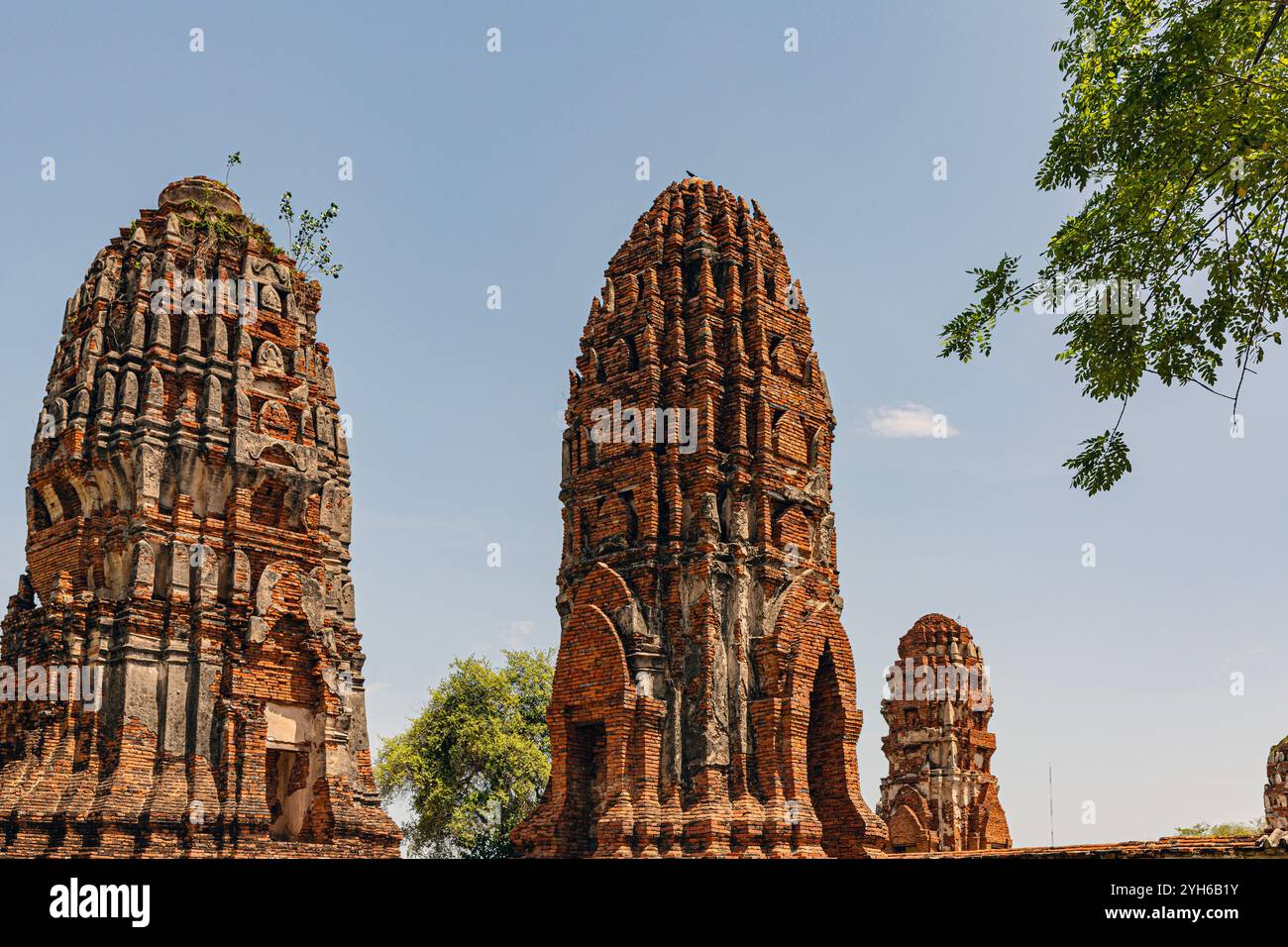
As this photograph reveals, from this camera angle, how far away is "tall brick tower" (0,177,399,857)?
18047 mm

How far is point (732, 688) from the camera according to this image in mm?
16547

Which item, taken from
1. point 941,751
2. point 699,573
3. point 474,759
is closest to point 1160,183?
point 699,573

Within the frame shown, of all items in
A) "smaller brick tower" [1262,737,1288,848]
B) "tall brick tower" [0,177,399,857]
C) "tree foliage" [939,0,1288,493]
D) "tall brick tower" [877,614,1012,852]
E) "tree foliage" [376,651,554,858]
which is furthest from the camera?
"tree foliage" [376,651,554,858]

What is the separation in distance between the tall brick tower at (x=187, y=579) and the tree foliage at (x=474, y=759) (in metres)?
15.7

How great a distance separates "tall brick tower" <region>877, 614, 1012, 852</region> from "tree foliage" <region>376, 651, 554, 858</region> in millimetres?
9594

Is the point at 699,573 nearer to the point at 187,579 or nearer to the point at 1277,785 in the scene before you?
the point at 187,579

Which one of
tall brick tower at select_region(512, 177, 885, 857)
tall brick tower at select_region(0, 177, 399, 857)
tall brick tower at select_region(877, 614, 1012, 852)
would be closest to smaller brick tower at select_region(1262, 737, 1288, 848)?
tall brick tower at select_region(877, 614, 1012, 852)

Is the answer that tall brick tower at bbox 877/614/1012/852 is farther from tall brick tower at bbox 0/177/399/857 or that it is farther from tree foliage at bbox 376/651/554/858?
tall brick tower at bbox 0/177/399/857

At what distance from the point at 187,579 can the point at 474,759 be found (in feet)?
63.5

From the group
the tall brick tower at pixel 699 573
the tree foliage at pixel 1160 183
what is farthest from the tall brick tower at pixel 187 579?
the tree foliage at pixel 1160 183

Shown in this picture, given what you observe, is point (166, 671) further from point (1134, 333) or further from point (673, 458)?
point (1134, 333)

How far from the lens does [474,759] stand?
123 feet
